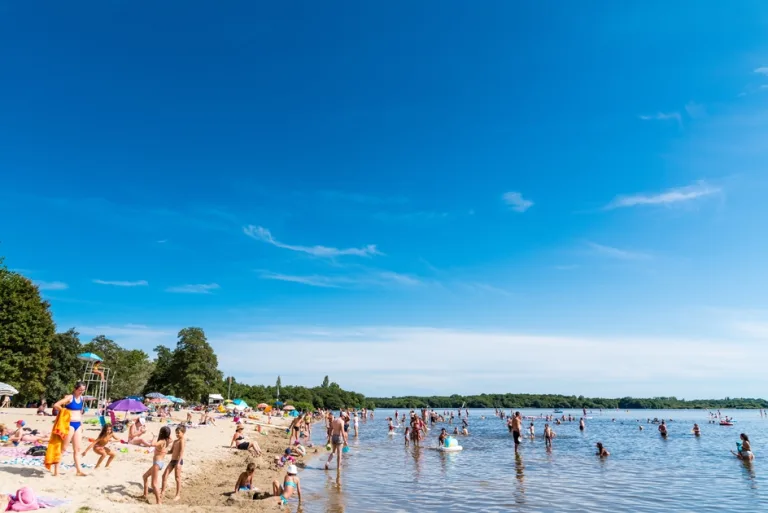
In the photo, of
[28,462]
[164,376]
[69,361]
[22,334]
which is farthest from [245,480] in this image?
[164,376]

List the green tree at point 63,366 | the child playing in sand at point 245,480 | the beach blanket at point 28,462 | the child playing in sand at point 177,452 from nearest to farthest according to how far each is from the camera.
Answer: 1. the child playing in sand at point 177,452
2. the beach blanket at point 28,462
3. the child playing in sand at point 245,480
4. the green tree at point 63,366

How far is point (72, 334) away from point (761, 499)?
69484 millimetres

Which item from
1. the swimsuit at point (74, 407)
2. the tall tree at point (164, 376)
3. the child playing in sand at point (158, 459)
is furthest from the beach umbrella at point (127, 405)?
the tall tree at point (164, 376)

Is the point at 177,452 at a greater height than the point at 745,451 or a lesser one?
greater

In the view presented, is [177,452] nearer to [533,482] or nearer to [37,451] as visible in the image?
[37,451]

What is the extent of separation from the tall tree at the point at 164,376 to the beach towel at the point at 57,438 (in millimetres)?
57715

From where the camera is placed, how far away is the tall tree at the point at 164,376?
2534 inches

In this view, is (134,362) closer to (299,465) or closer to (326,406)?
(326,406)

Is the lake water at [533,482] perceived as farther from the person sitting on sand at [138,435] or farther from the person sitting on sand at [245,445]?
the person sitting on sand at [138,435]

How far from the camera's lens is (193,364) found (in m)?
62.7

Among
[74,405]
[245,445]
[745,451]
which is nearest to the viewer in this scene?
[74,405]

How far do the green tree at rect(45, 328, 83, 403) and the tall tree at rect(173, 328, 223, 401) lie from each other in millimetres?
11633

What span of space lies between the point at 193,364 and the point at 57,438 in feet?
182

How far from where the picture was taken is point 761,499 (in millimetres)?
15141
